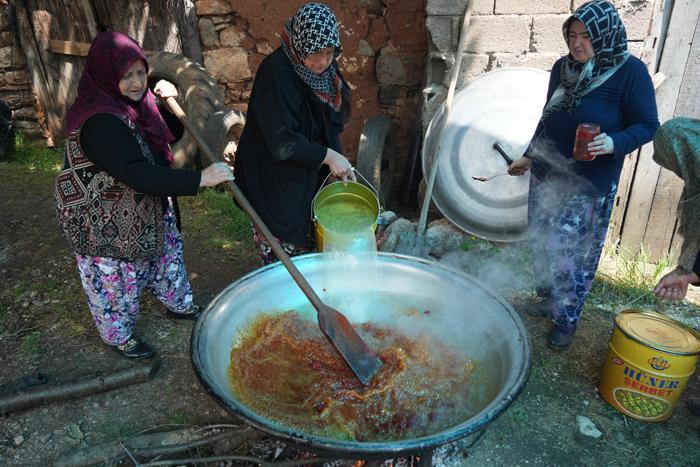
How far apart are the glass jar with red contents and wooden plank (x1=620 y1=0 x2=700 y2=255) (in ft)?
5.35

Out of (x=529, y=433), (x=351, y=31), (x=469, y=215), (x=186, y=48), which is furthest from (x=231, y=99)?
(x=529, y=433)

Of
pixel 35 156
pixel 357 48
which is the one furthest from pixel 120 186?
Answer: pixel 35 156

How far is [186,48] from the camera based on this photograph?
217 inches

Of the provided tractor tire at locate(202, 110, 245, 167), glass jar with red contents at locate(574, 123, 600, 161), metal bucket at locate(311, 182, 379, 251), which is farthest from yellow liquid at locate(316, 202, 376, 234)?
tractor tire at locate(202, 110, 245, 167)

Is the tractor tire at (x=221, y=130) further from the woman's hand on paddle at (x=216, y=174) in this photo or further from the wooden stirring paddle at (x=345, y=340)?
the wooden stirring paddle at (x=345, y=340)

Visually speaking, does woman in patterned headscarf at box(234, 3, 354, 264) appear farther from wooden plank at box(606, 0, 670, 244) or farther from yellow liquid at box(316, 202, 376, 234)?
wooden plank at box(606, 0, 670, 244)

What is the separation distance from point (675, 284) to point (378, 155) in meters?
2.63

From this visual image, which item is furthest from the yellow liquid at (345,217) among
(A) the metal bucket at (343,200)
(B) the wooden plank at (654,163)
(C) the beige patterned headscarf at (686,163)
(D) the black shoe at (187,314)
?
(B) the wooden plank at (654,163)

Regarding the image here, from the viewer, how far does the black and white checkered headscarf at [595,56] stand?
2297 millimetres

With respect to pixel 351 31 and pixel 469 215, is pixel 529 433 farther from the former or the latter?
pixel 351 31

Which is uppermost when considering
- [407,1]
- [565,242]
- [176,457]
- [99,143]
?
[407,1]

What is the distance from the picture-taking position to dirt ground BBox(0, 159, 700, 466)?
97.0 inches

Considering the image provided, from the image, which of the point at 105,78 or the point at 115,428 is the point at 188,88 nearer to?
the point at 105,78

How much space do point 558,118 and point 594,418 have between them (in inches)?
64.9
